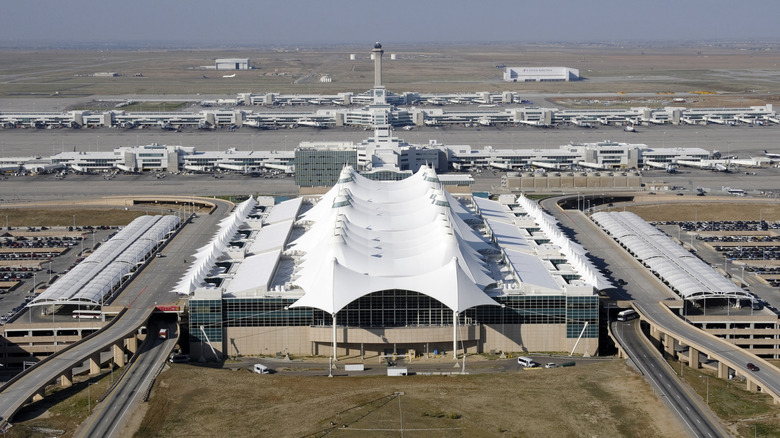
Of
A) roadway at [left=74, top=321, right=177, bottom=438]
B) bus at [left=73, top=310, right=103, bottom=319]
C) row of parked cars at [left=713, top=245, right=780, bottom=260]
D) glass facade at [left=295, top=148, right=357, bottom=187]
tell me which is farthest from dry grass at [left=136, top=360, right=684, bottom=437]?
glass facade at [left=295, top=148, right=357, bottom=187]

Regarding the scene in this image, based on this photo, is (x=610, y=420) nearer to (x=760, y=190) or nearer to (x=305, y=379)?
(x=305, y=379)

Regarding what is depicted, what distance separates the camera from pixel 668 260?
71.9 m

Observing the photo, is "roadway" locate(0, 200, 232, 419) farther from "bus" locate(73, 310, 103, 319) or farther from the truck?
the truck

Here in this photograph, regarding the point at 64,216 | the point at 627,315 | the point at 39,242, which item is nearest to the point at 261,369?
the point at 627,315

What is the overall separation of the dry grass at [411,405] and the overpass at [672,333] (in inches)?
201

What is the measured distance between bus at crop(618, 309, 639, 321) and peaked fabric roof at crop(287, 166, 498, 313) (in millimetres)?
7994

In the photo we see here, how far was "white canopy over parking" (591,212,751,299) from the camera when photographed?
63.6 metres

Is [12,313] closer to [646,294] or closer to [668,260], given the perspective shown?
[646,294]

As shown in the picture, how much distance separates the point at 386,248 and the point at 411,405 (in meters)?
20.1

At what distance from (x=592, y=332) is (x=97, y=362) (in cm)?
2812

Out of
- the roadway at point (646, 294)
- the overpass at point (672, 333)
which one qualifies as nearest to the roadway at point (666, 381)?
the overpass at point (672, 333)

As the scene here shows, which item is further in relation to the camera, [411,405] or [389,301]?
[389,301]

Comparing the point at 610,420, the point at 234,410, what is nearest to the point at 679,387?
the point at 610,420

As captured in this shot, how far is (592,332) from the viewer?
192 feet
